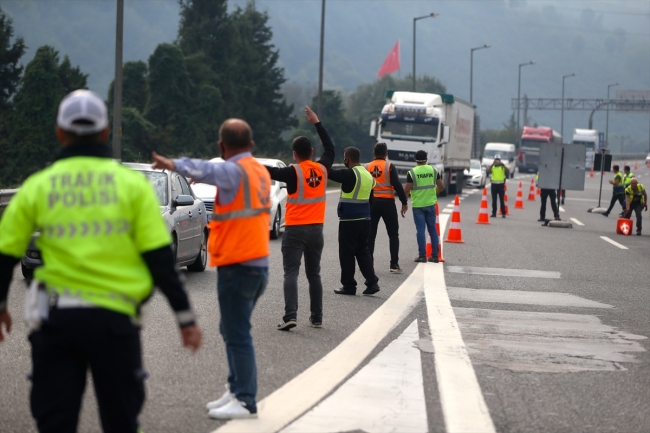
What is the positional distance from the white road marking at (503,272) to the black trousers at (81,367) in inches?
435

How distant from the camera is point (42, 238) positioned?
12.8 feet

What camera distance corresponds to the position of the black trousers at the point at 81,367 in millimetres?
3719

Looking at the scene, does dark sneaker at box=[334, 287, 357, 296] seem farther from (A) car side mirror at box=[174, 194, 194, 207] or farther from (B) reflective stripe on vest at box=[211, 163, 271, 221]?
(B) reflective stripe on vest at box=[211, 163, 271, 221]

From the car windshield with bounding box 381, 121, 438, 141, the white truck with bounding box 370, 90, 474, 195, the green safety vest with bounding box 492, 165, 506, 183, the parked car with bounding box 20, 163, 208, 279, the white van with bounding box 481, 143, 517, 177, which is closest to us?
the parked car with bounding box 20, 163, 208, 279

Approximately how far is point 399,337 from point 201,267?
18.3ft

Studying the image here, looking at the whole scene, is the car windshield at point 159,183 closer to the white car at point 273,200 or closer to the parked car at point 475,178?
the white car at point 273,200

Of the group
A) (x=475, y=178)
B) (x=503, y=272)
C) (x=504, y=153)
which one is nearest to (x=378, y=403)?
(x=503, y=272)

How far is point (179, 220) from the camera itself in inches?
505

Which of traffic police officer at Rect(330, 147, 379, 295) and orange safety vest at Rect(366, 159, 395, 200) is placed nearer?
traffic police officer at Rect(330, 147, 379, 295)

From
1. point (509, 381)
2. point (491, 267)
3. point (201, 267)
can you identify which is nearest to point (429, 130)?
point (491, 267)

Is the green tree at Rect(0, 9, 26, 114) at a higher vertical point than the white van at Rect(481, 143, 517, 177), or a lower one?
higher

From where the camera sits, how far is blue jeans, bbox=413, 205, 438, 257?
15.8 m

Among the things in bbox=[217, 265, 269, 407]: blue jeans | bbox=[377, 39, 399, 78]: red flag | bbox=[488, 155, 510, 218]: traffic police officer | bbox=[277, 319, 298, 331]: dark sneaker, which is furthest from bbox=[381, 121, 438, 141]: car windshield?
bbox=[377, 39, 399, 78]: red flag

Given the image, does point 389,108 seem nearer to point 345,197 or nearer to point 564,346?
point 345,197
